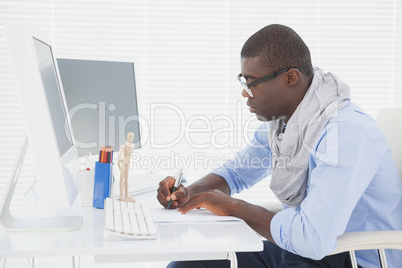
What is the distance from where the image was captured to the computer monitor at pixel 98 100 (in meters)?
1.68

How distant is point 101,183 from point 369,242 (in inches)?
28.6

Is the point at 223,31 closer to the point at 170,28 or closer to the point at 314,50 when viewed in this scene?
the point at 170,28

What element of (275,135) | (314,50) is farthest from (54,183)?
(314,50)

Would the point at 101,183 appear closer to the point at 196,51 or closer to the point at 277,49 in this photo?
the point at 277,49

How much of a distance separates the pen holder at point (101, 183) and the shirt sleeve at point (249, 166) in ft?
1.60

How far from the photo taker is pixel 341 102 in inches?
52.0

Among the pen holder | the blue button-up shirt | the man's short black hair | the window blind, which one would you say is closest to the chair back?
the blue button-up shirt

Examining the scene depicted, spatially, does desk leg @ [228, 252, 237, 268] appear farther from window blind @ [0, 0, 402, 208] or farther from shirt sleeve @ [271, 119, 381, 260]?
window blind @ [0, 0, 402, 208]

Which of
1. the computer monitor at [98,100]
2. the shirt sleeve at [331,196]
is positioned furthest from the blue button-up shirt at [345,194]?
the computer monitor at [98,100]

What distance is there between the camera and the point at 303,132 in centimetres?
133

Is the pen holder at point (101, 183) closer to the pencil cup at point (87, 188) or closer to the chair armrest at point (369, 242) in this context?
the pencil cup at point (87, 188)

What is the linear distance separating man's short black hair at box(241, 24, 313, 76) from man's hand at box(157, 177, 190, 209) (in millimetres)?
443

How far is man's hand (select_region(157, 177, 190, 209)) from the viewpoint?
51.9 inches

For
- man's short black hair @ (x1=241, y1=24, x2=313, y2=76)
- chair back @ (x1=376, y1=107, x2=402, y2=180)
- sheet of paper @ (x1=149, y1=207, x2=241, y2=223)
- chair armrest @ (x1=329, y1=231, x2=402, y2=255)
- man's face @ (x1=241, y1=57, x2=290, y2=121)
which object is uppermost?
man's short black hair @ (x1=241, y1=24, x2=313, y2=76)
